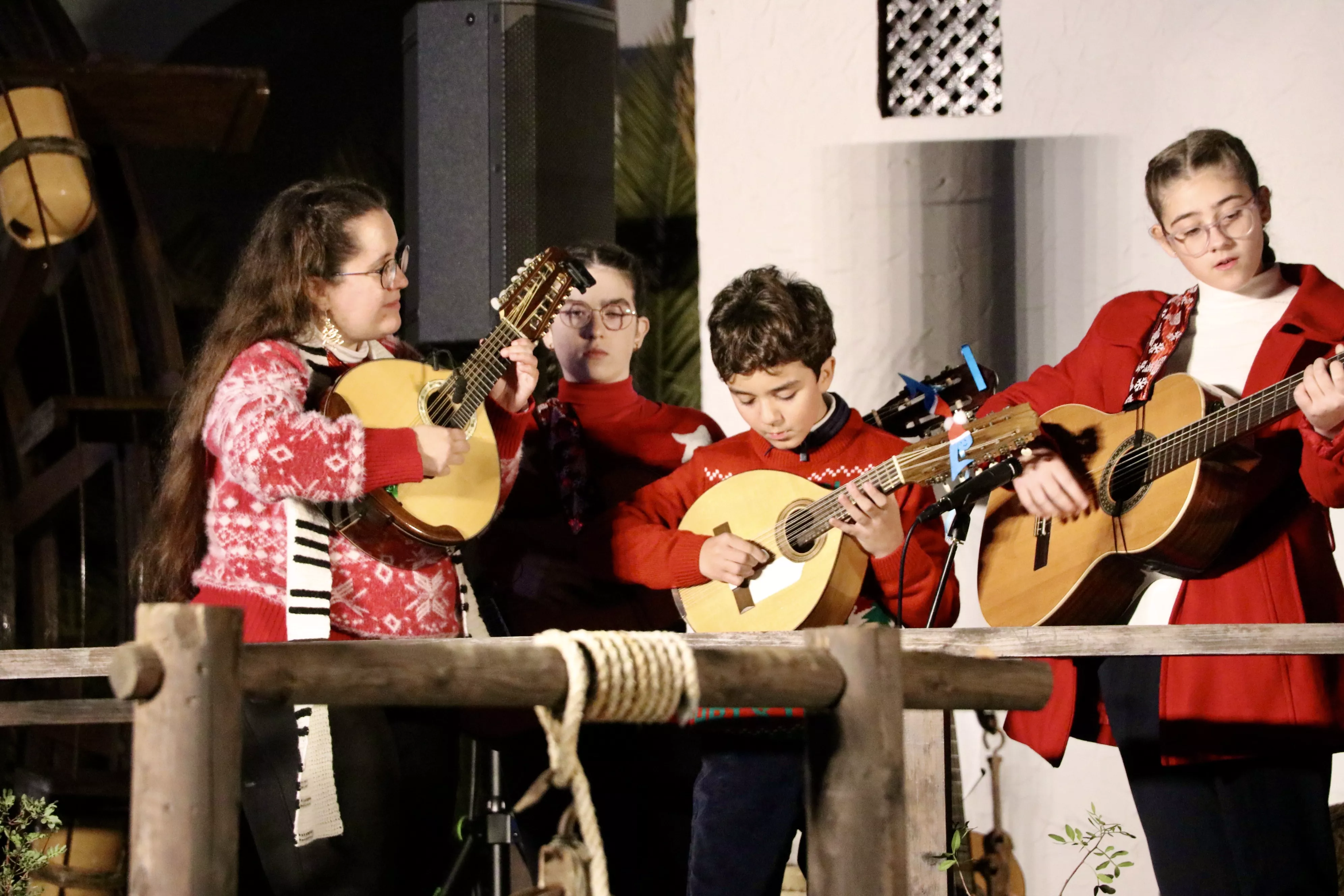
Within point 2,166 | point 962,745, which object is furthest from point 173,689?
point 2,166

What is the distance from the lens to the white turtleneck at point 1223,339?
299 centimetres

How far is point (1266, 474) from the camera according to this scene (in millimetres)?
2846

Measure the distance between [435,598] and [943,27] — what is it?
2328 millimetres

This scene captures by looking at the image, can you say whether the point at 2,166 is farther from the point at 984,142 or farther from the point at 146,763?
the point at 146,763

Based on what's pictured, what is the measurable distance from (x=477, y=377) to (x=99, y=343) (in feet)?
9.77

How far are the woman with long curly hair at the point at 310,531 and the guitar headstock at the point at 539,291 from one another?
0.81 feet

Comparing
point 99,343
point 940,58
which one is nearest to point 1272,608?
point 940,58

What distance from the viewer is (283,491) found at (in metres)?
2.70

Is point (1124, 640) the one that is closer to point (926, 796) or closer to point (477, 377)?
point (926, 796)

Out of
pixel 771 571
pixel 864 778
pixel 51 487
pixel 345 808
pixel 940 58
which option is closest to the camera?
pixel 864 778

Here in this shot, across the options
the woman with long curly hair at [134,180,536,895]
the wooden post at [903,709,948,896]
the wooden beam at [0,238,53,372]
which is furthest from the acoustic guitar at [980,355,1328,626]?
the wooden beam at [0,238,53,372]

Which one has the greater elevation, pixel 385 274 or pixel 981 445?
pixel 385 274

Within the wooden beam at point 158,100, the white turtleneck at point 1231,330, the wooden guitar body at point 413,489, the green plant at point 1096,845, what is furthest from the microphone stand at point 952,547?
the wooden beam at point 158,100

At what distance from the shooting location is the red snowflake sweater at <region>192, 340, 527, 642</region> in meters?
2.69
